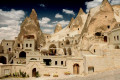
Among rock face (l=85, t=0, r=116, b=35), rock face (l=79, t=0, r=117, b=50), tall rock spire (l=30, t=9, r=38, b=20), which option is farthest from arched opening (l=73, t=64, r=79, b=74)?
tall rock spire (l=30, t=9, r=38, b=20)

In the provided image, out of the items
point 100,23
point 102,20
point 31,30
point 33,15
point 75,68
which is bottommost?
point 75,68

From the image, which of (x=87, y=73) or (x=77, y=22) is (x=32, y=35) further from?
(x=87, y=73)

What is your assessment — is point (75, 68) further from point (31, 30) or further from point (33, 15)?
point (33, 15)

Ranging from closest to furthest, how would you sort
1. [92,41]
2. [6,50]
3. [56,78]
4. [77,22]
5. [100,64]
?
1. [100,64]
2. [56,78]
3. [92,41]
4. [6,50]
5. [77,22]

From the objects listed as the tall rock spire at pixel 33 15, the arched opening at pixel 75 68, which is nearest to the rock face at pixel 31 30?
the tall rock spire at pixel 33 15

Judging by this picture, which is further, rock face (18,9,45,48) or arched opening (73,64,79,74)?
rock face (18,9,45,48)

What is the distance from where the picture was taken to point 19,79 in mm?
22250

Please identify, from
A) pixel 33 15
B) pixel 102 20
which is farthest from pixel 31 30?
pixel 102 20

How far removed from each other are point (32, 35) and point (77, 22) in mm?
19119

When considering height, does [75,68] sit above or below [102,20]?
below

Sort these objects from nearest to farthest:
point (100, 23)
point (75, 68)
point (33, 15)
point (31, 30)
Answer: point (75, 68)
point (100, 23)
point (31, 30)
point (33, 15)

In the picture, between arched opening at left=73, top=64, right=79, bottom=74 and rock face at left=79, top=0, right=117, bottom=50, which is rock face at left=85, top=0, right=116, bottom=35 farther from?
arched opening at left=73, top=64, right=79, bottom=74

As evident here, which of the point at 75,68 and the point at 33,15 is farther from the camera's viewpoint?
the point at 33,15

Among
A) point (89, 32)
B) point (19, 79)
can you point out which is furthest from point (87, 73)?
point (89, 32)
